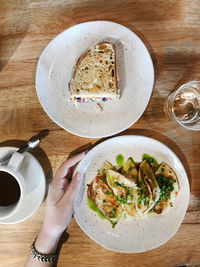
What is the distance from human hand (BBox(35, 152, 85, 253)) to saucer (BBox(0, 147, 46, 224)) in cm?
8

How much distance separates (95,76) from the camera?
1.26m

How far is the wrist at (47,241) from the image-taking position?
4.00 feet

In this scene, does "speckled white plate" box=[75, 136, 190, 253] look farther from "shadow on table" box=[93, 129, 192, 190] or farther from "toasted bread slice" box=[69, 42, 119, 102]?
"toasted bread slice" box=[69, 42, 119, 102]

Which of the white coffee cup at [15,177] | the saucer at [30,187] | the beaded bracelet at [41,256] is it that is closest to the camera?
the white coffee cup at [15,177]

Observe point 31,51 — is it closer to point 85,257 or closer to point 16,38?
point 16,38

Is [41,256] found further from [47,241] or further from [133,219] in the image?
[133,219]

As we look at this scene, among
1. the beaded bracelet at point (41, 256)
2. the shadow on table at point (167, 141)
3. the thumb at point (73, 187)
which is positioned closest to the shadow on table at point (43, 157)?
the thumb at point (73, 187)

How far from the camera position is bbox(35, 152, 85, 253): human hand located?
47.8 inches

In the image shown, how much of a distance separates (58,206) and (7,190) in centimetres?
27

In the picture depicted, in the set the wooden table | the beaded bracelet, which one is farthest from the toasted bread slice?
the beaded bracelet

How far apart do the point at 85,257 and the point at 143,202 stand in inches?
17.2

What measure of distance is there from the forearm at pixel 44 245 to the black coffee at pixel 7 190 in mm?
240

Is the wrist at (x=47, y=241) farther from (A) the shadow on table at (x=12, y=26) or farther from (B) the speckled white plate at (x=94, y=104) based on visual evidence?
(A) the shadow on table at (x=12, y=26)

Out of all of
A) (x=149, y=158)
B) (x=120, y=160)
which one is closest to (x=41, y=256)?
(x=120, y=160)
